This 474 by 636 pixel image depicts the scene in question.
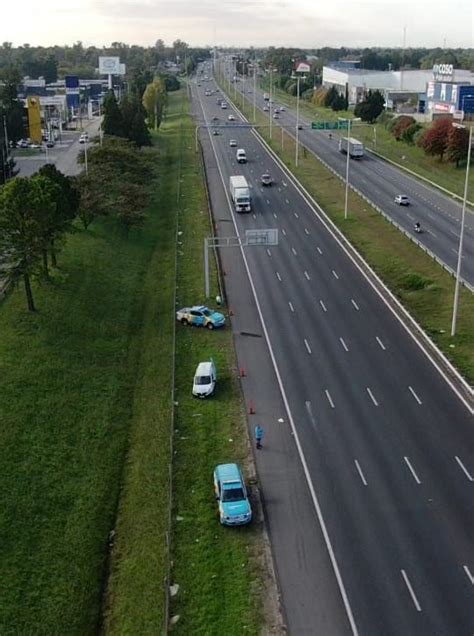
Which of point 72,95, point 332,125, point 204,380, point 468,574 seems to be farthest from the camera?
point 72,95

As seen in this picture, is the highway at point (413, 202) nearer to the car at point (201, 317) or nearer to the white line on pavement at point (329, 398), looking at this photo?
the car at point (201, 317)

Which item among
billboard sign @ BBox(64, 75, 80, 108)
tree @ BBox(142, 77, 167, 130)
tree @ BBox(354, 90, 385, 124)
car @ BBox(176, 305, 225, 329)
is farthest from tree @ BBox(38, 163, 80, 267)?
billboard sign @ BBox(64, 75, 80, 108)

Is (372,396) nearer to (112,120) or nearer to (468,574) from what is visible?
(468,574)

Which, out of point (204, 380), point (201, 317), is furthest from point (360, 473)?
point (201, 317)

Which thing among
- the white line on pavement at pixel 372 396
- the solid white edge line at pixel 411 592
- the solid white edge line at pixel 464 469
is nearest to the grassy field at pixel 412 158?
the white line on pavement at pixel 372 396

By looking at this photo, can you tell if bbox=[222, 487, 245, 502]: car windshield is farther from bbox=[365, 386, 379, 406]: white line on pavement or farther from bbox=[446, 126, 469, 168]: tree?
bbox=[446, 126, 469, 168]: tree

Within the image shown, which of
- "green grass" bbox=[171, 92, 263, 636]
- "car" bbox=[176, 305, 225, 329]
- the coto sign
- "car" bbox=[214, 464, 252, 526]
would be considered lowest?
"green grass" bbox=[171, 92, 263, 636]
